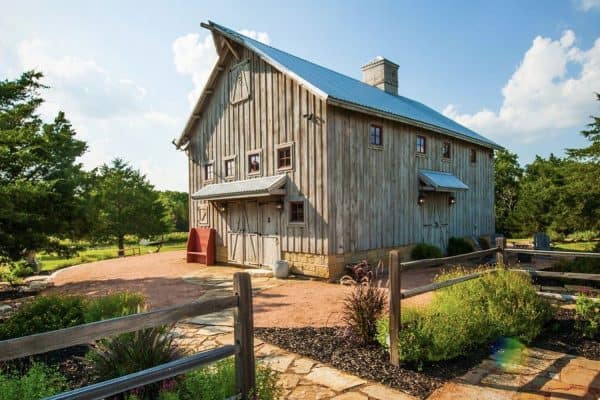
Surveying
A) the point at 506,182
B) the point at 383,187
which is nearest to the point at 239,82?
the point at 383,187

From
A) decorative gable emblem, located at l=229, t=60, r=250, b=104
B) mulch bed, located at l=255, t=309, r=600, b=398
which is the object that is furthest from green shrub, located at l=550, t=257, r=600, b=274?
decorative gable emblem, located at l=229, t=60, r=250, b=104

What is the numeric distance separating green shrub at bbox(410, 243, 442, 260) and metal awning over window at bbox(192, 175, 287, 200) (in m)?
5.47

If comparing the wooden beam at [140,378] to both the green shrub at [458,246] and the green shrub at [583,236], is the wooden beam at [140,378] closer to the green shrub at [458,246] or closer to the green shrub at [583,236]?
the green shrub at [458,246]

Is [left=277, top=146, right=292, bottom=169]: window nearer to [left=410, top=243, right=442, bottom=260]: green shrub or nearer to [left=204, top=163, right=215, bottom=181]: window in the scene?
[left=204, top=163, right=215, bottom=181]: window

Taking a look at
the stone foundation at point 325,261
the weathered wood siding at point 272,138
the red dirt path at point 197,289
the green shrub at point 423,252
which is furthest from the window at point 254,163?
the green shrub at point 423,252

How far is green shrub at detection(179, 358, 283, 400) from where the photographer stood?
292 cm

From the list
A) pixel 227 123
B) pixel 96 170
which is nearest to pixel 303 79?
pixel 227 123

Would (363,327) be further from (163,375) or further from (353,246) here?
(353,246)

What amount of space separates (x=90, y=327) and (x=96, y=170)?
11447 mm

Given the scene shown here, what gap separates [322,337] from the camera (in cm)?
525

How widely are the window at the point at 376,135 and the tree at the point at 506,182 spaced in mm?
24213

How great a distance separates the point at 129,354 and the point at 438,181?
12561 millimetres

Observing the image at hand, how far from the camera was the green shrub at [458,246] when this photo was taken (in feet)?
48.0

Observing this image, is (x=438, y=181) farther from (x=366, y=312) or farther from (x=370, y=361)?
(x=370, y=361)
